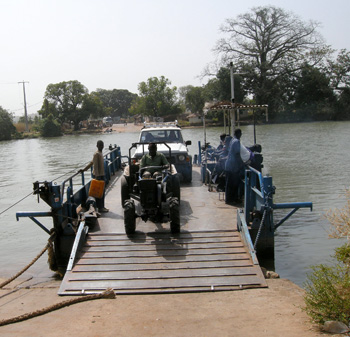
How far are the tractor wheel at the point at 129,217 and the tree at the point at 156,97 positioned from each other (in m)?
79.7

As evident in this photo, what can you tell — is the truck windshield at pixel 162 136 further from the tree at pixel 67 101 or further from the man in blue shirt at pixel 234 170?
the tree at pixel 67 101

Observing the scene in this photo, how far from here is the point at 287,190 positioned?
813 inches

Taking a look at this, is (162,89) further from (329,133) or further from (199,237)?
(199,237)

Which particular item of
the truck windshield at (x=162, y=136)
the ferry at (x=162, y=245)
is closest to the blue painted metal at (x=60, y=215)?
the ferry at (x=162, y=245)

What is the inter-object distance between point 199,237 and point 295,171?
61.6ft

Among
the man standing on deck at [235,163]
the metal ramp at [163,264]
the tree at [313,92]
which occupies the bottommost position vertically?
the metal ramp at [163,264]

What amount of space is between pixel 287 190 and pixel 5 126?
65282 millimetres

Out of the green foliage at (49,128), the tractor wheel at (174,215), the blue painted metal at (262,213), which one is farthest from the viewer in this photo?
the green foliage at (49,128)

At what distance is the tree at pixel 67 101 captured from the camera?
85.2 metres

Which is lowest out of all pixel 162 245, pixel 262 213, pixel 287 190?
pixel 287 190

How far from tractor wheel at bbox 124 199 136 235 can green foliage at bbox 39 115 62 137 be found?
240 feet

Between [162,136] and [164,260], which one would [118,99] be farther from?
[164,260]

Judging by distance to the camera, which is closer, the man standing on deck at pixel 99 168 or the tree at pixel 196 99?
the man standing on deck at pixel 99 168

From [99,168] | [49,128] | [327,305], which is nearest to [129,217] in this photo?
[99,168]
